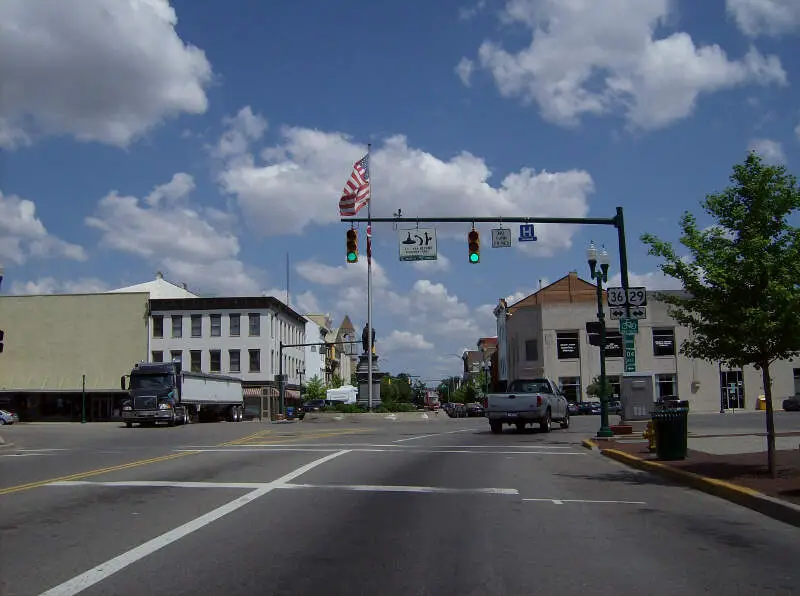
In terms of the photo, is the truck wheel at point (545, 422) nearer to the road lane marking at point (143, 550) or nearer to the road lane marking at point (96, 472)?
the road lane marking at point (96, 472)

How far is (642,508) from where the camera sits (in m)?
10.9

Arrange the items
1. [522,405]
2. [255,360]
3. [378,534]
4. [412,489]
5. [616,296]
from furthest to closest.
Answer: [255,360] < [522,405] < [616,296] < [412,489] < [378,534]

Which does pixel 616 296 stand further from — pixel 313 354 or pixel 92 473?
pixel 313 354

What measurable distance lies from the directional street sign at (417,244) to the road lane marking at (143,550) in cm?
1055

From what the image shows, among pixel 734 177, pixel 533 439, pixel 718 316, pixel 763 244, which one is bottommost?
pixel 533 439

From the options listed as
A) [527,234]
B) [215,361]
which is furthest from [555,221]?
[215,361]

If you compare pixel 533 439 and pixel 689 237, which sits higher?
pixel 689 237

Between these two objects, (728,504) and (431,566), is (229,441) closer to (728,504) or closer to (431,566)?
(728,504)

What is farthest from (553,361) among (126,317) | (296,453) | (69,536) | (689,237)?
(69,536)

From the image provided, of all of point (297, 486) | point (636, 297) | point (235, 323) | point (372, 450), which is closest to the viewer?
point (297, 486)

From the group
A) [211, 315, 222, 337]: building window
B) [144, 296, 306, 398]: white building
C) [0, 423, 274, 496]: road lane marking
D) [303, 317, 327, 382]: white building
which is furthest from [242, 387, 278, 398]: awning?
[0, 423, 274, 496]: road lane marking

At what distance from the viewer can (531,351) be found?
2992 inches

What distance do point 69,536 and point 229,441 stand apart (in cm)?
1793

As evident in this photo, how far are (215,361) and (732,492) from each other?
67446 millimetres
